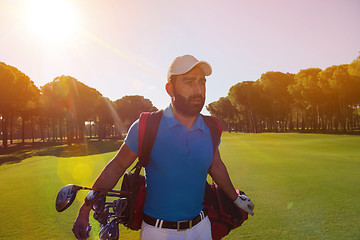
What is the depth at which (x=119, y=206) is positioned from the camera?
2.13 m

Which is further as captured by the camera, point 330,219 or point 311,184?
point 311,184

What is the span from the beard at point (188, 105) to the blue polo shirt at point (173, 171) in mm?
137

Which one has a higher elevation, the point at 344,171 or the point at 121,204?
the point at 121,204

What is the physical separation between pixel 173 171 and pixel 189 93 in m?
0.75

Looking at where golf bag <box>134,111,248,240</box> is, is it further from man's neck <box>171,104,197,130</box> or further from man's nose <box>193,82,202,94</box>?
man's nose <box>193,82,202,94</box>

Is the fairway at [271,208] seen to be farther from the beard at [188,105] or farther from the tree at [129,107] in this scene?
the tree at [129,107]

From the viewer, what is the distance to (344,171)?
10391mm

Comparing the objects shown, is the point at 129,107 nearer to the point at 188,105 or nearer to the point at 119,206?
the point at 188,105

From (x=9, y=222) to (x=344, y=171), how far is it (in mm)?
11690

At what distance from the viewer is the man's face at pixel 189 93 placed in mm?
2389

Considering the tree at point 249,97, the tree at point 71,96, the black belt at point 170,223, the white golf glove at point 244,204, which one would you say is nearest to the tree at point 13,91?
the tree at point 71,96

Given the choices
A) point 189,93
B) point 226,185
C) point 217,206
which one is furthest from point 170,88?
point 217,206

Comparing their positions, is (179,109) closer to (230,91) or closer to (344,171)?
(344,171)

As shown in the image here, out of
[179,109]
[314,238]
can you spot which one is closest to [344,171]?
[314,238]
